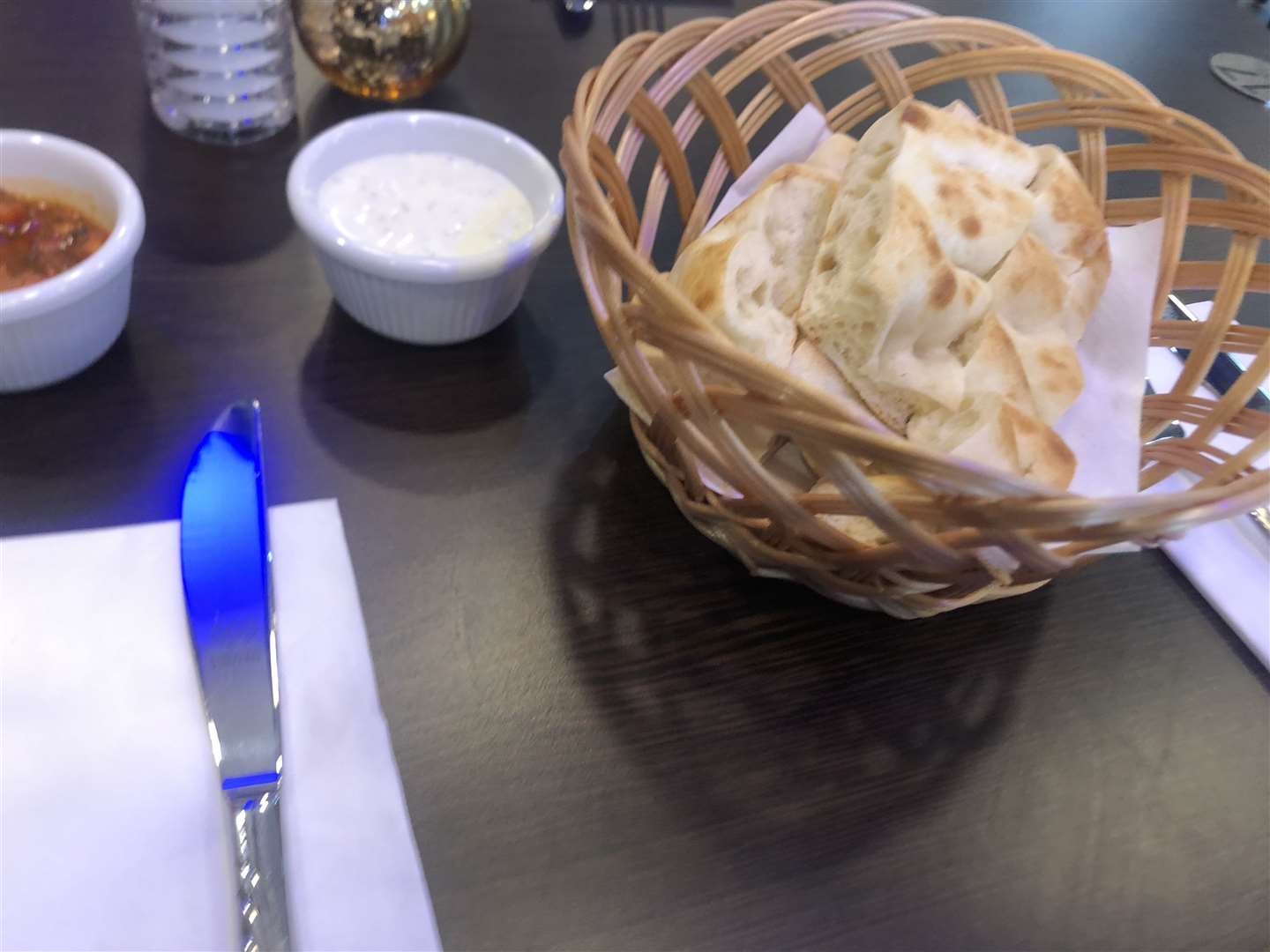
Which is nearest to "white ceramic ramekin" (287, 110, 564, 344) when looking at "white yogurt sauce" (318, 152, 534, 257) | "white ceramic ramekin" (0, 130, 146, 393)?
"white yogurt sauce" (318, 152, 534, 257)

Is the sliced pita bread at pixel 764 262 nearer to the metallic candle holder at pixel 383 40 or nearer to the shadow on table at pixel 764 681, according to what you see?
the shadow on table at pixel 764 681

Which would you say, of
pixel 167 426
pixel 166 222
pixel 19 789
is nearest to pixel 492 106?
pixel 166 222

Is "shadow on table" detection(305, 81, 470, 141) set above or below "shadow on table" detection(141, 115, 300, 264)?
above

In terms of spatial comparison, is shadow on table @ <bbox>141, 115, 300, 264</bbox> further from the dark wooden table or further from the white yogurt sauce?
the white yogurt sauce

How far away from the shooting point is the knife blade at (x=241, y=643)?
442 mm

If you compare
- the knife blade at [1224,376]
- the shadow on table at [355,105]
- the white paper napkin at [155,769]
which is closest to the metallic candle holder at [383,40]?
the shadow on table at [355,105]

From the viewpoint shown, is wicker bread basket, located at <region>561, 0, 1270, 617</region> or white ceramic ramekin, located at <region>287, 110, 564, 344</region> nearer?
wicker bread basket, located at <region>561, 0, 1270, 617</region>

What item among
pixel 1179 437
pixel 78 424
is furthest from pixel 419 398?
pixel 1179 437

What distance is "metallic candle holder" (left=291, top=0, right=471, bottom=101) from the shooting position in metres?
0.86

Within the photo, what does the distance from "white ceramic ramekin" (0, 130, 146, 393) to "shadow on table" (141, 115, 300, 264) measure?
0.11 metres

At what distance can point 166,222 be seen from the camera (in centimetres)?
76

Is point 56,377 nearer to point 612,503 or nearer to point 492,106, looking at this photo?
point 612,503

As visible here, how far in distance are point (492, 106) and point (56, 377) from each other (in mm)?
525

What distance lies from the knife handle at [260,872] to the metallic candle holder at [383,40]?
0.69 metres
